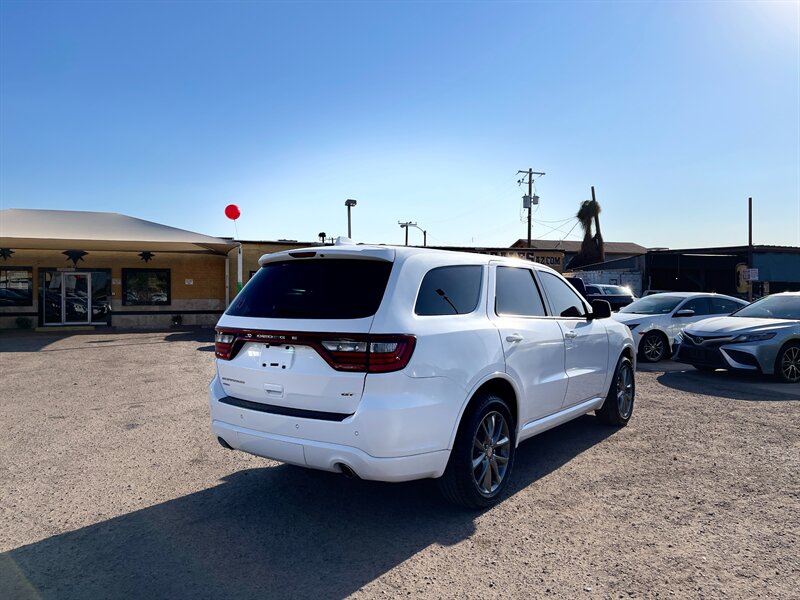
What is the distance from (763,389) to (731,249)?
3158 centimetres

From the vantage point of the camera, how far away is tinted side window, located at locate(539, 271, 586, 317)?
16.8 feet

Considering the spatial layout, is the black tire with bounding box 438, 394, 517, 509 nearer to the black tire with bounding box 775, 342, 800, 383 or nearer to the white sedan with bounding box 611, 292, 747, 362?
the black tire with bounding box 775, 342, 800, 383

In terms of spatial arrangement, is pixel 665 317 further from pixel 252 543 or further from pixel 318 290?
pixel 252 543

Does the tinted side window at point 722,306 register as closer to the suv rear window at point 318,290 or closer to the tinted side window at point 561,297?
the tinted side window at point 561,297

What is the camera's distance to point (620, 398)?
238 inches

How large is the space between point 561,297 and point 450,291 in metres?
1.89

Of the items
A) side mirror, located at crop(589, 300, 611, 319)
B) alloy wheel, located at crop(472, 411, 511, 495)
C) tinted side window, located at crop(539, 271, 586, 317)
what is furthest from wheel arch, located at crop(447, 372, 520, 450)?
side mirror, located at crop(589, 300, 611, 319)

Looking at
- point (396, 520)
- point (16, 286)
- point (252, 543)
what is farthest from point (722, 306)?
point (16, 286)

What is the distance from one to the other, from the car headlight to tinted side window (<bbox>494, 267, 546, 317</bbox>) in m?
6.26

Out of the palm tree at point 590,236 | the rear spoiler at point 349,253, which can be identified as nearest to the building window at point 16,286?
the rear spoiler at point 349,253

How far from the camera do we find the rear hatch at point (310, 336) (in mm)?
3240

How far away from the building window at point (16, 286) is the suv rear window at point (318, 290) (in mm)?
22075

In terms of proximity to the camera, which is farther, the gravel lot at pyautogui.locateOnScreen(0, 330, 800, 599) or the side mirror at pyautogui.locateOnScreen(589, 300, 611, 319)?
the side mirror at pyautogui.locateOnScreen(589, 300, 611, 319)

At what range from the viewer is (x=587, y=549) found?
3283 millimetres
